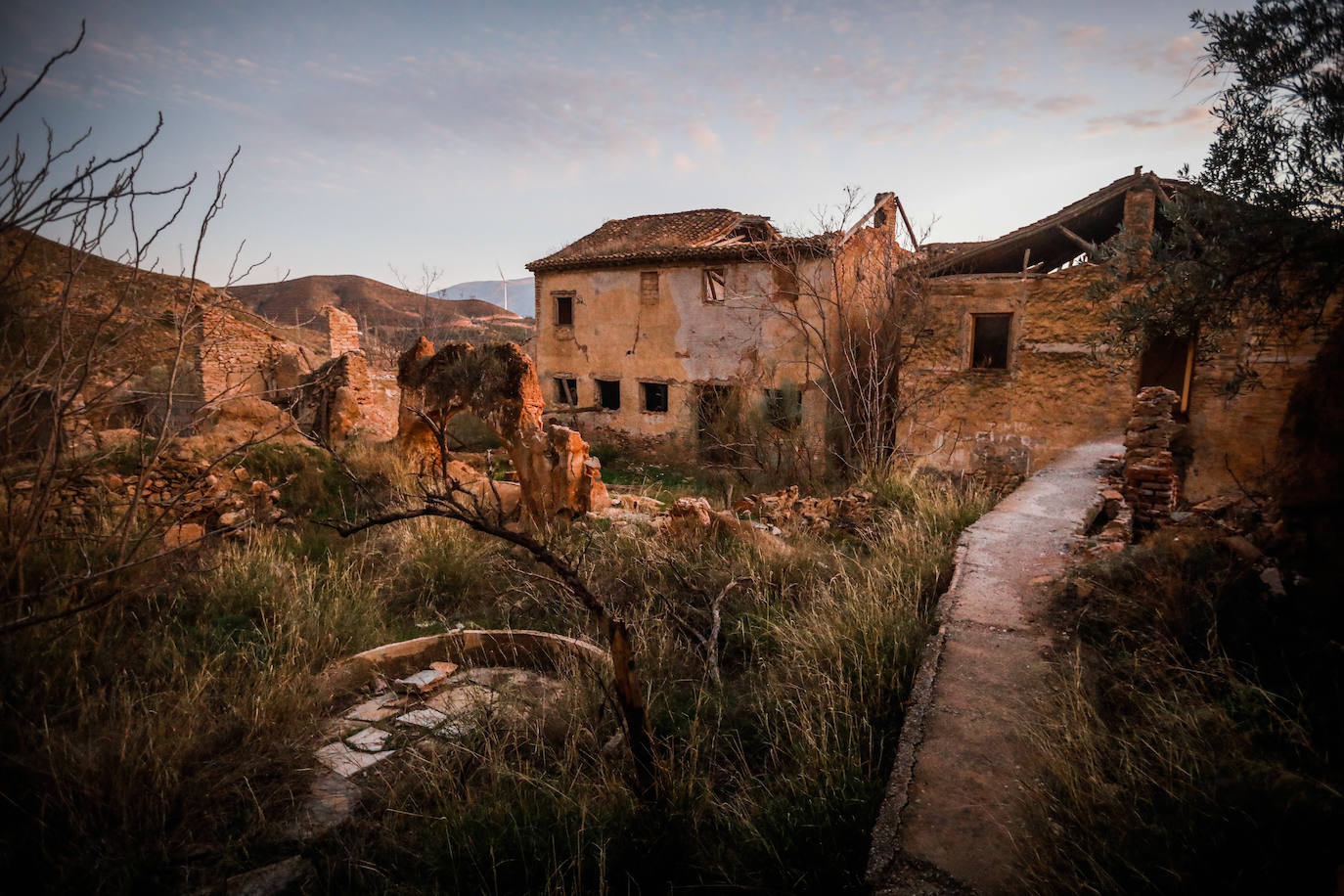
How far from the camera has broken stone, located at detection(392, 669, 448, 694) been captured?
12.9 ft

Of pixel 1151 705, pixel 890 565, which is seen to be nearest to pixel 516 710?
pixel 890 565

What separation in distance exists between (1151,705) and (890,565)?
75.0 inches

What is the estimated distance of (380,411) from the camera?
1377 centimetres

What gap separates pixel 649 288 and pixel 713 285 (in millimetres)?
1770

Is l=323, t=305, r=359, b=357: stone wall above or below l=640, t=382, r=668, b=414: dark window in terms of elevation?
above

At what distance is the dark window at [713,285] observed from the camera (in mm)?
15102

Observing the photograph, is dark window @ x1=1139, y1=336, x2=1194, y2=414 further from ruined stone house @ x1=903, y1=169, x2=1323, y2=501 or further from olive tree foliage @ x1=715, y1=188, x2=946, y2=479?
olive tree foliage @ x1=715, y1=188, x2=946, y2=479

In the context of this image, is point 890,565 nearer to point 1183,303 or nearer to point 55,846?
point 1183,303

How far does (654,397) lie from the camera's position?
54.4ft

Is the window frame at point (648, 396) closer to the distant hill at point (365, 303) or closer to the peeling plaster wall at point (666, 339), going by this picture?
the peeling plaster wall at point (666, 339)

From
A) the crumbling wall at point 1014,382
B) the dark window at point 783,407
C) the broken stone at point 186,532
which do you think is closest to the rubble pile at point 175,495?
the broken stone at point 186,532

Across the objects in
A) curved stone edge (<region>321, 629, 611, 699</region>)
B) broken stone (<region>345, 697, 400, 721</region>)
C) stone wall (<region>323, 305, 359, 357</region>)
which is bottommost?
broken stone (<region>345, 697, 400, 721</region>)

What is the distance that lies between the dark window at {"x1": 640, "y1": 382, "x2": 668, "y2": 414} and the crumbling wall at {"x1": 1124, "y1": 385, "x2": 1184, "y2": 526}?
10.7 meters

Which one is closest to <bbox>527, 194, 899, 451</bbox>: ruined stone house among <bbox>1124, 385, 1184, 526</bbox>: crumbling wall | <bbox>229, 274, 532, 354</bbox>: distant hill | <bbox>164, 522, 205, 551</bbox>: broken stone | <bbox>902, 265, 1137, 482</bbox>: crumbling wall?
<bbox>902, 265, 1137, 482</bbox>: crumbling wall
